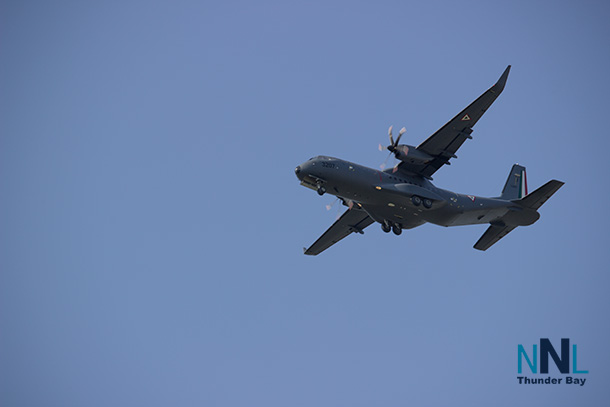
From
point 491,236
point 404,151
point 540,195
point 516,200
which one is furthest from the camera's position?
point 491,236

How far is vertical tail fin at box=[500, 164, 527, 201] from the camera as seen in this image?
132ft

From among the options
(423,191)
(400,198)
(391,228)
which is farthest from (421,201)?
(391,228)

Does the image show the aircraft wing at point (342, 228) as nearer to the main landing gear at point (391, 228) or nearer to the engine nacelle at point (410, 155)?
the main landing gear at point (391, 228)

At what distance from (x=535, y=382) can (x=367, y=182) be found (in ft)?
64.6

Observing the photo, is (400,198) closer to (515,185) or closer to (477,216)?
(477,216)

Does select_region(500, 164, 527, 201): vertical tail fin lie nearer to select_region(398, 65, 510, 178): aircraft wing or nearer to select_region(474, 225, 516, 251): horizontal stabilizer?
select_region(474, 225, 516, 251): horizontal stabilizer

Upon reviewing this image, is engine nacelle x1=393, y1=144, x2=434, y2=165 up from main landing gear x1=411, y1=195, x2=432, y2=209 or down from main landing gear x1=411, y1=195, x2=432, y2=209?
up

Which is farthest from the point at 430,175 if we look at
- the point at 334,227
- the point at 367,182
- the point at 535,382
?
the point at 535,382

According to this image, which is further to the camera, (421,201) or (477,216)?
(477,216)

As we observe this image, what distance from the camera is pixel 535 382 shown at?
4431 cm

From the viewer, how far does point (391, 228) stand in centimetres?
3822

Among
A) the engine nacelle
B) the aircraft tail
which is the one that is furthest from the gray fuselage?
the engine nacelle

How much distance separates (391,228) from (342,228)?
445cm

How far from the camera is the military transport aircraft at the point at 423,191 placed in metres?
34.2
